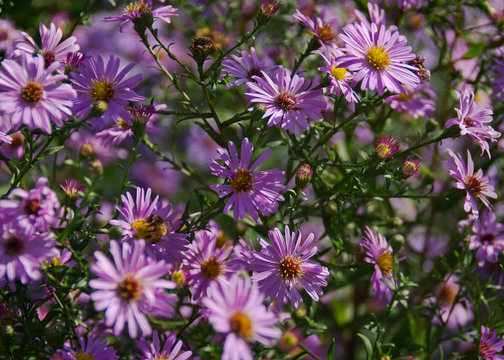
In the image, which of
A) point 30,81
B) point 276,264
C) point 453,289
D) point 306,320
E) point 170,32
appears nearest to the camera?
point 30,81

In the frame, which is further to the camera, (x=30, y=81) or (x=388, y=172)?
(x=388, y=172)

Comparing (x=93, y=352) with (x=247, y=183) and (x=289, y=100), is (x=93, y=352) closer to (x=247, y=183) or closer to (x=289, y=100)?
(x=247, y=183)

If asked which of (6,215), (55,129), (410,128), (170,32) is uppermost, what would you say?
(170,32)

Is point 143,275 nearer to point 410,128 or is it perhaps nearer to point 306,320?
point 306,320

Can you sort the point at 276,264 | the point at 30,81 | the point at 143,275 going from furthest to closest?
the point at 276,264 → the point at 30,81 → the point at 143,275

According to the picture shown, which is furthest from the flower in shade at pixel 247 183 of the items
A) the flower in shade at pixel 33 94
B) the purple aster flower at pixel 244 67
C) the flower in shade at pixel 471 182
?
the flower in shade at pixel 471 182

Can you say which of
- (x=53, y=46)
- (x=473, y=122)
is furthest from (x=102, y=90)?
(x=473, y=122)

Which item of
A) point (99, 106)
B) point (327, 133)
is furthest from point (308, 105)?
point (99, 106)
